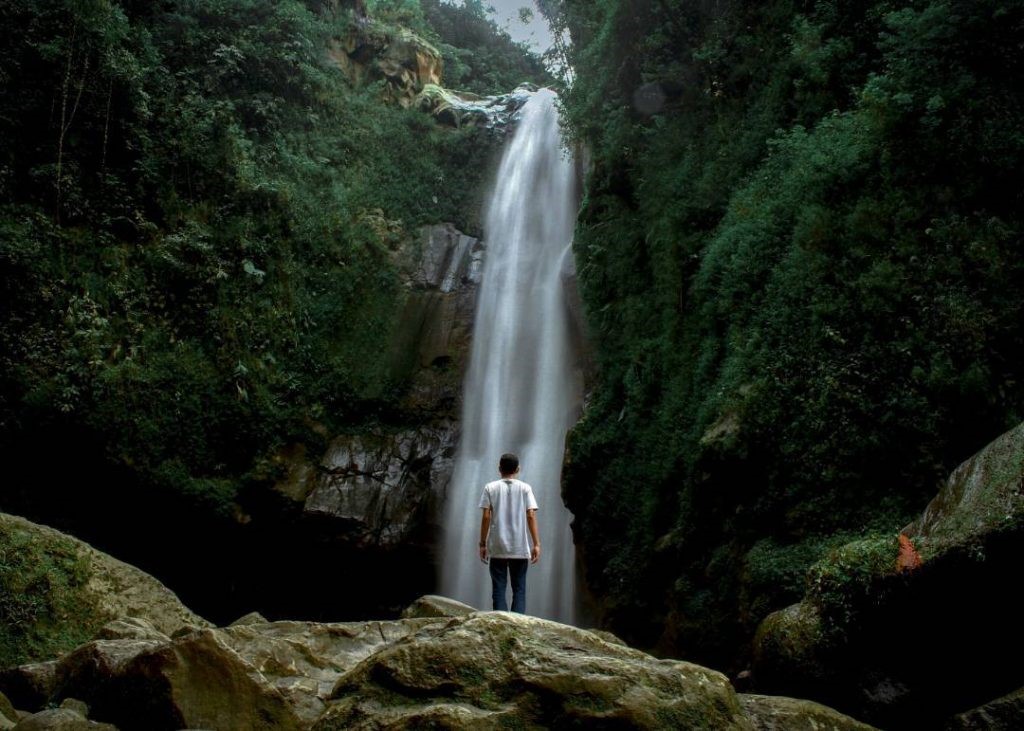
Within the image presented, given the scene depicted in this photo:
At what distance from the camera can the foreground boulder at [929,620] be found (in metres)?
4.16

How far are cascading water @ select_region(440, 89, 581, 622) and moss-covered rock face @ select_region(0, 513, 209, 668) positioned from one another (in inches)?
262

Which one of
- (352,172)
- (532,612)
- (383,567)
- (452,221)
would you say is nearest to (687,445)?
(532,612)

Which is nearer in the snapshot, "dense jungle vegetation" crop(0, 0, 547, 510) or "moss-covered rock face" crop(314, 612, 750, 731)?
"moss-covered rock face" crop(314, 612, 750, 731)

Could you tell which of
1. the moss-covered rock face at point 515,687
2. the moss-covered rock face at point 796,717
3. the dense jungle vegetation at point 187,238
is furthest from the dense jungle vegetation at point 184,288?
the moss-covered rock face at point 796,717

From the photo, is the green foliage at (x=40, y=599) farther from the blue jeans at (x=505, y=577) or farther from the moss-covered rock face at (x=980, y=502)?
the moss-covered rock face at (x=980, y=502)

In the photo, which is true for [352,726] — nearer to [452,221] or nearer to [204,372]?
[204,372]

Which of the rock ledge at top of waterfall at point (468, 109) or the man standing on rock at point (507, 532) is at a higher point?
the rock ledge at top of waterfall at point (468, 109)

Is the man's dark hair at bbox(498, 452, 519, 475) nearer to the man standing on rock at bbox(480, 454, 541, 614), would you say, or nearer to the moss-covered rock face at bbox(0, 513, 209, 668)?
the man standing on rock at bbox(480, 454, 541, 614)

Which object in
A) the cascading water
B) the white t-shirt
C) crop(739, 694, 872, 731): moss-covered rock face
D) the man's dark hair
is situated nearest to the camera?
crop(739, 694, 872, 731): moss-covered rock face

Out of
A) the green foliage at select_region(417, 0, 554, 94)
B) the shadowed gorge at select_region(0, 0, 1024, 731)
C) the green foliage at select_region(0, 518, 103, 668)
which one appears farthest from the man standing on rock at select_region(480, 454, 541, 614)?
the green foliage at select_region(417, 0, 554, 94)

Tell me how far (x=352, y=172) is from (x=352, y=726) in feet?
63.2

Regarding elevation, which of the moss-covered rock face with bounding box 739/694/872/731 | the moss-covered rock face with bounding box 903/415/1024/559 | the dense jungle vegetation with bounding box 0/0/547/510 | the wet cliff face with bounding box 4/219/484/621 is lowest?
the moss-covered rock face with bounding box 739/694/872/731

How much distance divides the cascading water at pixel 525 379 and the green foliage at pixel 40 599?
24.5 ft

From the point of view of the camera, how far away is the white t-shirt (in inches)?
256
